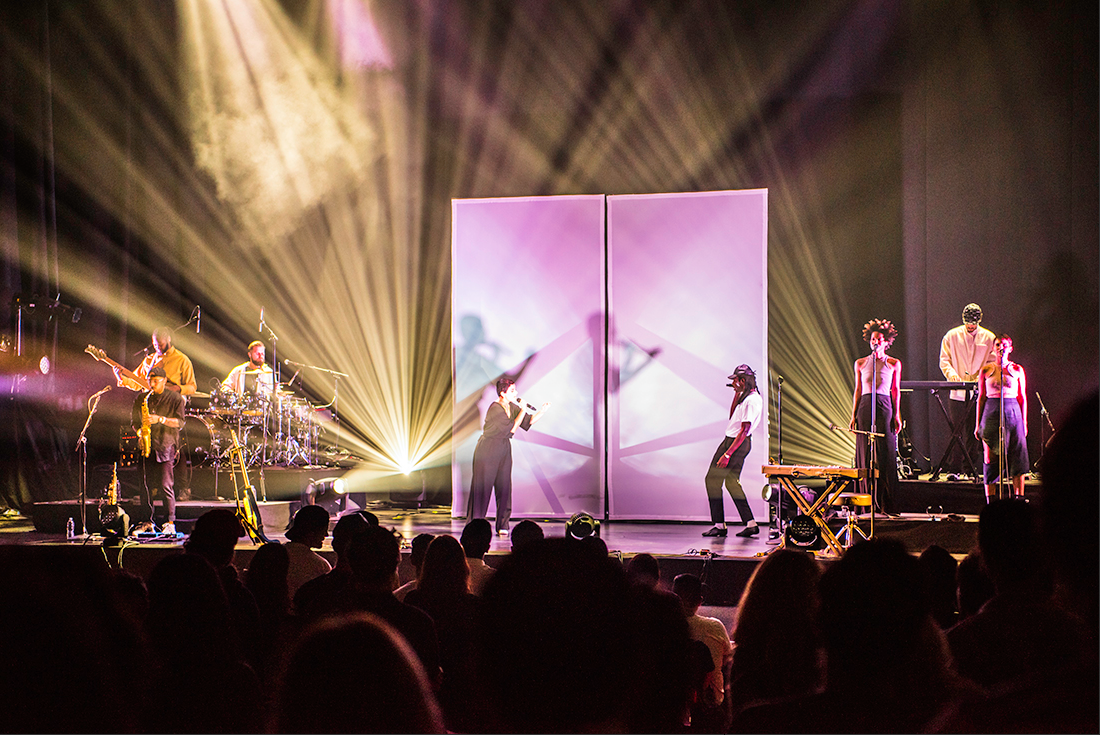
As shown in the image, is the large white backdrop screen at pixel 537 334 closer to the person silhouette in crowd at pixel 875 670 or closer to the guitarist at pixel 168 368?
the guitarist at pixel 168 368

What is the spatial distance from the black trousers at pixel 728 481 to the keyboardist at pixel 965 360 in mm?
2497

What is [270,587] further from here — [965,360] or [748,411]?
[965,360]

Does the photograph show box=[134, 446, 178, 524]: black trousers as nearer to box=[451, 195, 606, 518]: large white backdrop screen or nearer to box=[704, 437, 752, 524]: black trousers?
box=[451, 195, 606, 518]: large white backdrop screen

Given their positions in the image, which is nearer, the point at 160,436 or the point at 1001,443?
the point at 1001,443

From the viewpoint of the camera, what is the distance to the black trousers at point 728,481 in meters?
7.67

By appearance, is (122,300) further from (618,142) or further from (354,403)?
(618,142)

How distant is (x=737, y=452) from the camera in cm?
763

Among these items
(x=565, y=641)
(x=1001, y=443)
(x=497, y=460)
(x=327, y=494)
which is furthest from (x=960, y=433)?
(x=565, y=641)

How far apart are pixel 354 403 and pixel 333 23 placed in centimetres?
438

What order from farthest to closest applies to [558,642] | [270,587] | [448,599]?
→ 1. [270,587]
2. [448,599]
3. [558,642]

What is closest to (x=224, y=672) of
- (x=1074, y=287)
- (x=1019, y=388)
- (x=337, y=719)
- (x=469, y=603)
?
(x=337, y=719)

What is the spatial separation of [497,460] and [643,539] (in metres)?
1.53

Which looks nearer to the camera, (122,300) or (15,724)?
(15,724)

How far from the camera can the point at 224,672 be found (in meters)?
1.84
